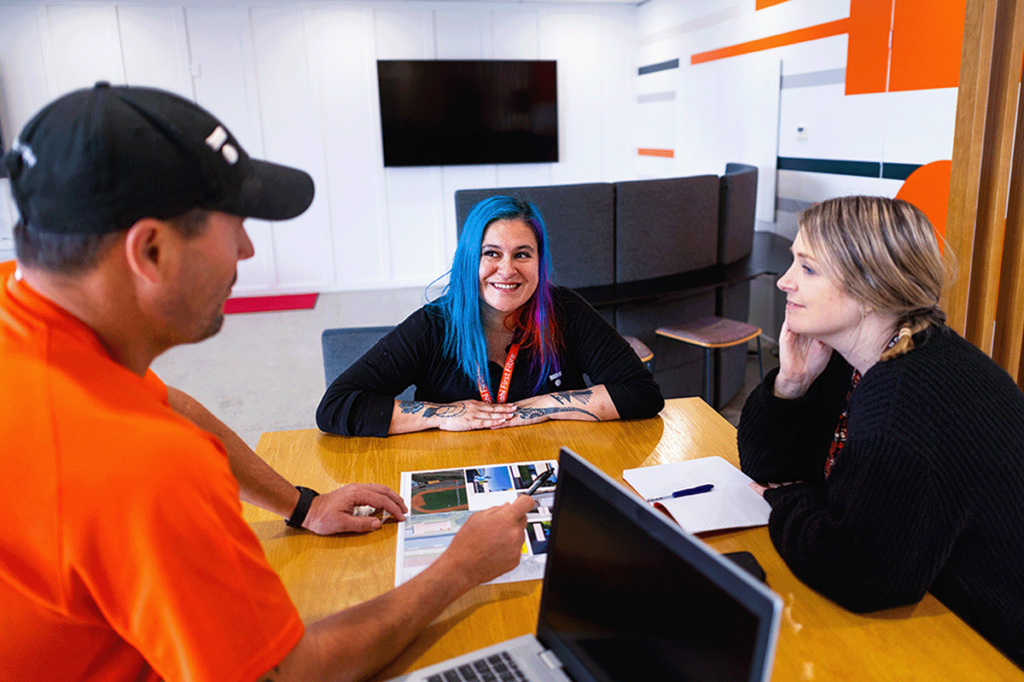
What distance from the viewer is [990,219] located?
2406 millimetres

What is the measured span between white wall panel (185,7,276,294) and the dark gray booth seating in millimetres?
4130

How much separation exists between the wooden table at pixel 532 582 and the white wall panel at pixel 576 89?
626 centimetres

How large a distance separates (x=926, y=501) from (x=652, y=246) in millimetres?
2905

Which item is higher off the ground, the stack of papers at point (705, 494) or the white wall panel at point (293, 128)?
the white wall panel at point (293, 128)

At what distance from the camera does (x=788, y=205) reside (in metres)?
4.87

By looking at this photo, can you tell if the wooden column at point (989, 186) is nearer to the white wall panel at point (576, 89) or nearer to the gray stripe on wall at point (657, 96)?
the gray stripe on wall at point (657, 96)

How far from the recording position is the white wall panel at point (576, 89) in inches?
289

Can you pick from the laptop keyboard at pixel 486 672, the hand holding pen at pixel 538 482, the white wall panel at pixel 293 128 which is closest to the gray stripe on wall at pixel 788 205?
the hand holding pen at pixel 538 482

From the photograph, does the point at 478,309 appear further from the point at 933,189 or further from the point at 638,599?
the point at 933,189

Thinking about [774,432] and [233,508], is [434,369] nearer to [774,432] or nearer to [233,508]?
[774,432]

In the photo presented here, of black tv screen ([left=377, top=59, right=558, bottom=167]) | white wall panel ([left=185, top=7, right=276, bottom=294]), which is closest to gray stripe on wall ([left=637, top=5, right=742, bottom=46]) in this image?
black tv screen ([left=377, top=59, right=558, bottom=167])

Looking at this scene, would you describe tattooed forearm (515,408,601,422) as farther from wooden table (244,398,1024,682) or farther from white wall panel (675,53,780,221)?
white wall panel (675,53,780,221)

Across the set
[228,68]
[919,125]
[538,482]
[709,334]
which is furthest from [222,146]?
[228,68]

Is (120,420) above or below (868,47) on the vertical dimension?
below
